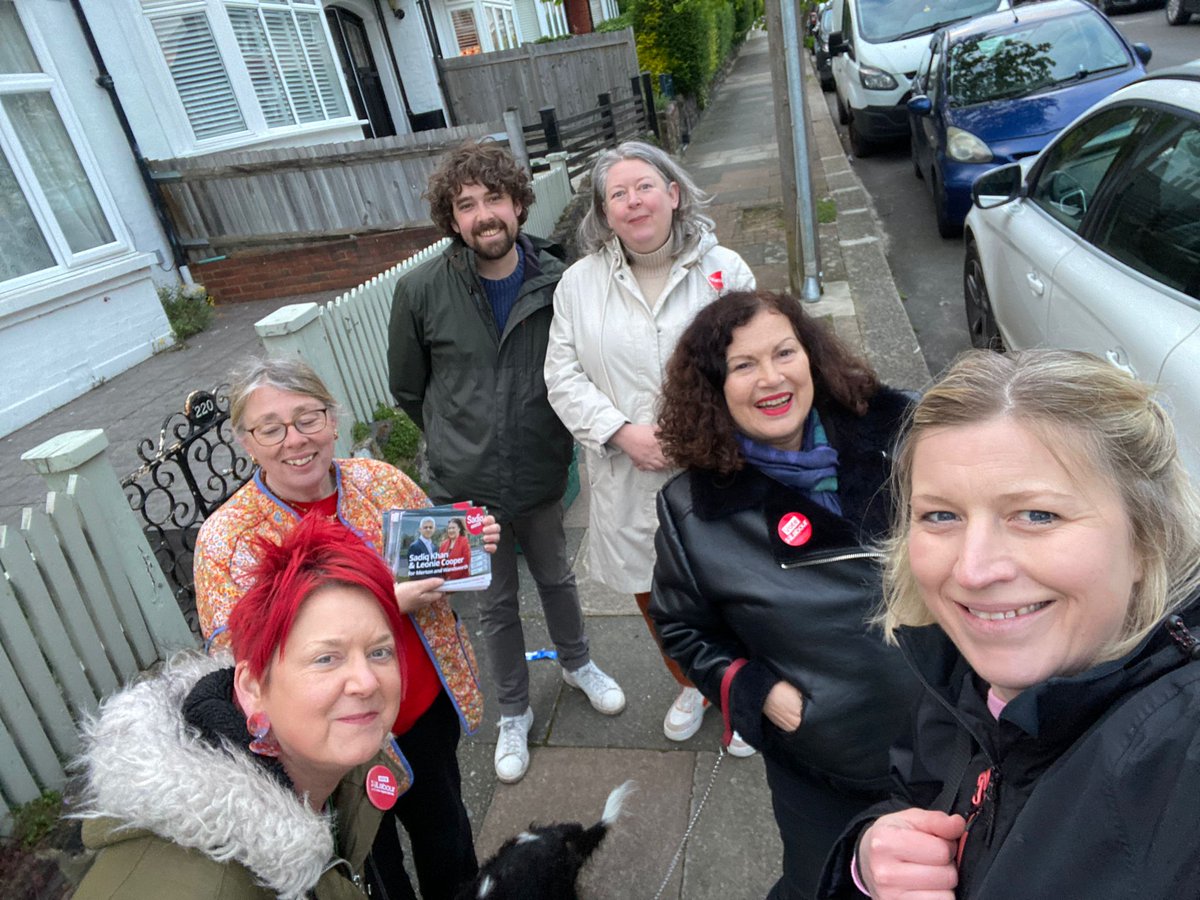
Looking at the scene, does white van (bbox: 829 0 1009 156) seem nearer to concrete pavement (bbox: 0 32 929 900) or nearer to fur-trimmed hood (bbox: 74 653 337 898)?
concrete pavement (bbox: 0 32 929 900)

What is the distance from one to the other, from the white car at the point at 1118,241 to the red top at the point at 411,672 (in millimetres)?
2180

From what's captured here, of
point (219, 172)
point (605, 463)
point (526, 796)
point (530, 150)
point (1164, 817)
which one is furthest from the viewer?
point (530, 150)

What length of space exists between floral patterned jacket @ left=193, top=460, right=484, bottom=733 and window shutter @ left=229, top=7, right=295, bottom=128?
841 cm

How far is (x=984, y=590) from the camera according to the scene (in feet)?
3.15

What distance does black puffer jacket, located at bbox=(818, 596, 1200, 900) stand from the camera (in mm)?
749

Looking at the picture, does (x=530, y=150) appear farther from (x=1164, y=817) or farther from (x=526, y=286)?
(x=1164, y=817)

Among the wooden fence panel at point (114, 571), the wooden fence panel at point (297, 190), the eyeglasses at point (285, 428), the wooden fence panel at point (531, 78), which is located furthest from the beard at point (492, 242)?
the wooden fence panel at point (531, 78)

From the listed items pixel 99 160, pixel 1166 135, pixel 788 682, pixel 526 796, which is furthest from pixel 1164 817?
pixel 99 160

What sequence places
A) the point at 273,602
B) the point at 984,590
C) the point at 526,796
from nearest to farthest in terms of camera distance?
the point at 984,590 → the point at 273,602 → the point at 526,796

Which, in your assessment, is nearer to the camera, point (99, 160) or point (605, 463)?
point (605, 463)

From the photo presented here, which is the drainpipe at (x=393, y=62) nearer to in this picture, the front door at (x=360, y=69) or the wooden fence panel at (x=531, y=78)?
the front door at (x=360, y=69)

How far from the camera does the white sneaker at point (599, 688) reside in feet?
10.1

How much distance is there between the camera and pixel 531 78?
13516mm

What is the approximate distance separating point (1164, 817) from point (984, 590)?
287 mm
